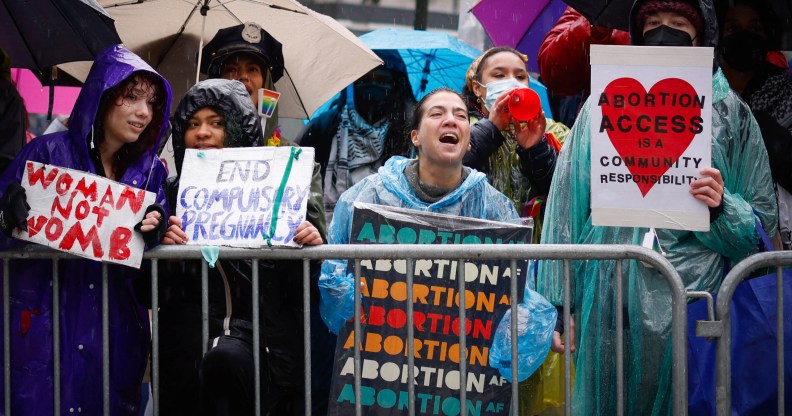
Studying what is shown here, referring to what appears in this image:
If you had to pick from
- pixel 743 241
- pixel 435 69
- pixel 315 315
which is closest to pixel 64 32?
pixel 315 315

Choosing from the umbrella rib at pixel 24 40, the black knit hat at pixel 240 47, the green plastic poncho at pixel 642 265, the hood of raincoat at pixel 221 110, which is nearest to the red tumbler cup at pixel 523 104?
the green plastic poncho at pixel 642 265

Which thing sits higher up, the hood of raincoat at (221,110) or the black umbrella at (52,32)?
the black umbrella at (52,32)

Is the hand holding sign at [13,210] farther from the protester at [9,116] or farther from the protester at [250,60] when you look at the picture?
the protester at [250,60]

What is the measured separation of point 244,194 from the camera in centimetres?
454

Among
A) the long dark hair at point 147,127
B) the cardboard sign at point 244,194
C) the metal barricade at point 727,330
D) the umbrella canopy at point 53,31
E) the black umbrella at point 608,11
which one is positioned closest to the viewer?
the metal barricade at point 727,330

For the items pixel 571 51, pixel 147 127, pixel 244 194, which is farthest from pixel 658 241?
pixel 147 127

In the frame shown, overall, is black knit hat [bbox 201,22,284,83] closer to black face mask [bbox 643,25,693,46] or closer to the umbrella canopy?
the umbrella canopy

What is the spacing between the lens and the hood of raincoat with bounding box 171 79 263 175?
198 inches

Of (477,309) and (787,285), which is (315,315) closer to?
(477,309)

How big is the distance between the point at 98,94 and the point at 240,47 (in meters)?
1.50

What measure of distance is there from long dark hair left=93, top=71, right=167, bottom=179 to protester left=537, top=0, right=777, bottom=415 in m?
1.87

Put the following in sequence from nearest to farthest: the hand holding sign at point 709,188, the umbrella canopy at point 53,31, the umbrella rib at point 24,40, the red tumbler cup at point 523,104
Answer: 1. the hand holding sign at point 709,188
2. the umbrella canopy at point 53,31
3. the umbrella rib at point 24,40
4. the red tumbler cup at point 523,104

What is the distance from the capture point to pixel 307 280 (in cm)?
430

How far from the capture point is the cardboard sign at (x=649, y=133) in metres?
4.34
